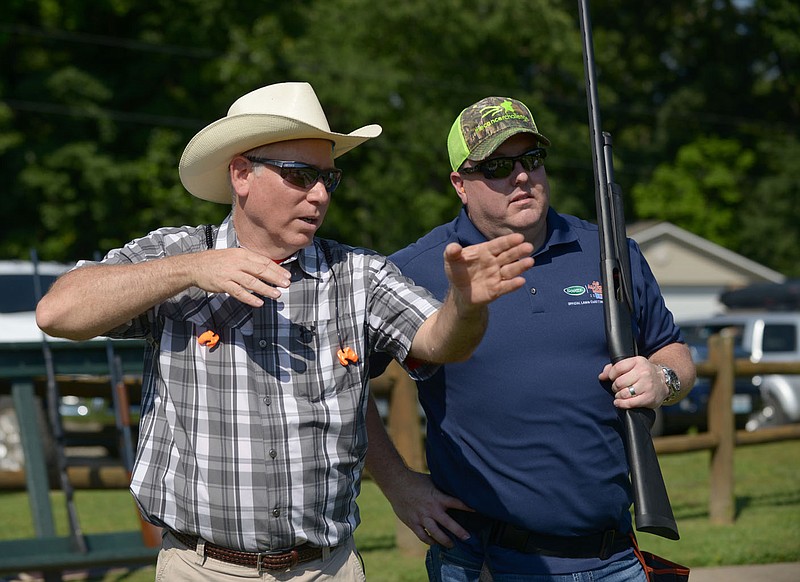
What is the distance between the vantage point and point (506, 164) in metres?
3.82

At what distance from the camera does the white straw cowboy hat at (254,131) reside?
132 inches

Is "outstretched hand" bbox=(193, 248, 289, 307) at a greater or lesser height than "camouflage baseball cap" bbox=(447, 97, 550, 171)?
lesser

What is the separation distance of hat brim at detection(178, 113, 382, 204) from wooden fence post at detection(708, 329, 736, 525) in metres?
6.13

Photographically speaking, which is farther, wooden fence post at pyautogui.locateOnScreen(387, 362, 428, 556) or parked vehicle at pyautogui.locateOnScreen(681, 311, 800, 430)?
parked vehicle at pyautogui.locateOnScreen(681, 311, 800, 430)

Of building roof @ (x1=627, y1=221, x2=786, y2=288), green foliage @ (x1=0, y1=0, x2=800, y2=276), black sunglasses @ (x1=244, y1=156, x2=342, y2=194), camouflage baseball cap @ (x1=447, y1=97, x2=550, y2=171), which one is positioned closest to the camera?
black sunglasses @ (x1=244, y1=156, x2=342, y2=194)

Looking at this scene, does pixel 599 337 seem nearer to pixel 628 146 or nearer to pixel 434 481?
pixel 434 481

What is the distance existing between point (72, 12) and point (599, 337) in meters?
26.2

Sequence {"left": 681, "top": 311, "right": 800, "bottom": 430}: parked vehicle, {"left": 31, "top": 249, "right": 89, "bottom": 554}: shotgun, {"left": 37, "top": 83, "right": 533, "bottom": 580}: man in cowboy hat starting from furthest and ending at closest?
{"left": 681, "top": 311, "right": 800, "bottom": 430}: parked vehicle
{"left": 31, "top": 249, "right": 89, "bottom": 554}: shotgun
{"left": 37, "top": 83, "right": 533, "bottom": 580}: man in cowboy hat

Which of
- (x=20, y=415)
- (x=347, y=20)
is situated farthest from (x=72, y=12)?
(x=20, y=415)

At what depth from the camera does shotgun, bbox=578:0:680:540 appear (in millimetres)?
3053

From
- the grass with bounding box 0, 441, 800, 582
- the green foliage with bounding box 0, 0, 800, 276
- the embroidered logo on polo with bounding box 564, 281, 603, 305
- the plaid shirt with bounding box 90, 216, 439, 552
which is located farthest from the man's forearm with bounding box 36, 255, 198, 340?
the green foliage with bounding box 0, 0, 800, 276

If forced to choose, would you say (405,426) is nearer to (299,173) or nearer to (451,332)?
(299,173)

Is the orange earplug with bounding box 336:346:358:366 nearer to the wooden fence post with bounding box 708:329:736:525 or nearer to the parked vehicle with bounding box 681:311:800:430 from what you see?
the wooden fence post with bounding box 708:329:736:525

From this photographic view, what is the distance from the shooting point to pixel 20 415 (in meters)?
6.52
